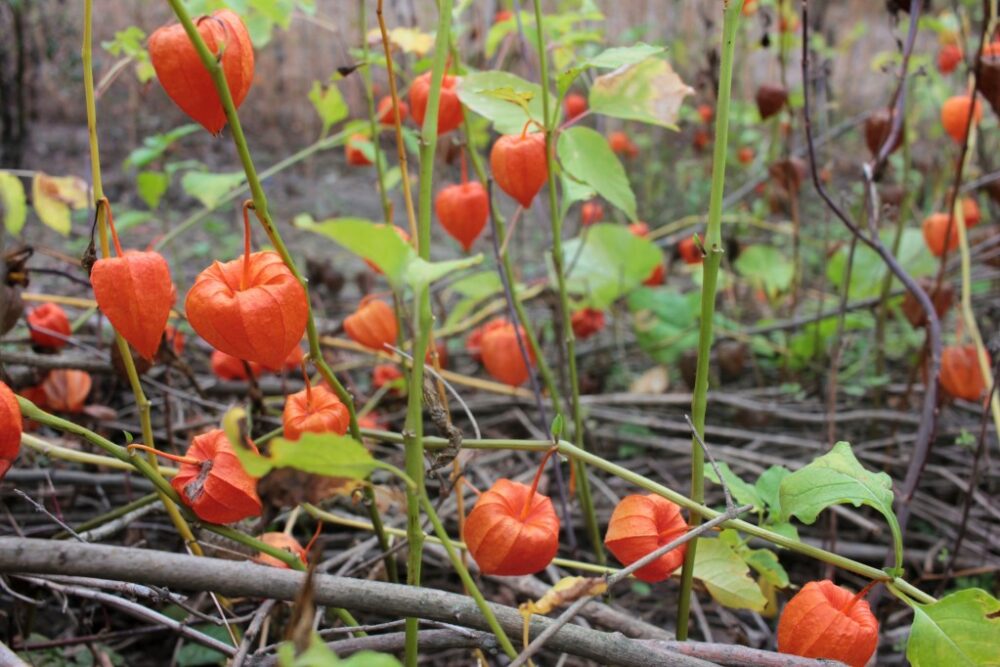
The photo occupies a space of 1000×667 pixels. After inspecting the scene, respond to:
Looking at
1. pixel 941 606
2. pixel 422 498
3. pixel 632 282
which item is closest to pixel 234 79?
pixel 422 498

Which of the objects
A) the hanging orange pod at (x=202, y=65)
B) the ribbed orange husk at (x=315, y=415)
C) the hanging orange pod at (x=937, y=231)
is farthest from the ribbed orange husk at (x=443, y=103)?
the hanging orange pod at (x=937, y=231)

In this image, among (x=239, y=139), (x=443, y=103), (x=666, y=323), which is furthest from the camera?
(x=666, y=323)

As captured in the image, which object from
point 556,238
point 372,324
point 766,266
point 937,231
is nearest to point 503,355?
point 372,324

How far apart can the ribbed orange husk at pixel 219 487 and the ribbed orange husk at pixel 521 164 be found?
485 mm

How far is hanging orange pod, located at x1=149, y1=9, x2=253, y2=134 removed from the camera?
0.75 meters

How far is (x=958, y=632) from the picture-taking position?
77 cm

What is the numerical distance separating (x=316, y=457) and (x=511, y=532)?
13.1 inches

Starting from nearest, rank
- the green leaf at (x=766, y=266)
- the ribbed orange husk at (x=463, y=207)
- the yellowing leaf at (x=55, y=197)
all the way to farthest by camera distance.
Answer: the ribbed orange husk at (x=463, y=207), the yellowing leaf at (x=55, y=197), the green leaf at (x=766, y=266)

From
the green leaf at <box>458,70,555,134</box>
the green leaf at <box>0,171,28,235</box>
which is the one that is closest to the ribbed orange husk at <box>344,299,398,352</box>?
the green leaf at <box>458,70,555,134</box>

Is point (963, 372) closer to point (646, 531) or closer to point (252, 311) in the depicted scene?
point (646, 531)

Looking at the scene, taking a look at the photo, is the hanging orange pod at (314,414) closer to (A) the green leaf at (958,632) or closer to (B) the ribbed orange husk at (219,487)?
(B) the ribbed orange husk at (219,487)

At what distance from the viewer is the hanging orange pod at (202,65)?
29.6 inches

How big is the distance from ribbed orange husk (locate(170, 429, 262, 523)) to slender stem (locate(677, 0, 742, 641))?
0.47m

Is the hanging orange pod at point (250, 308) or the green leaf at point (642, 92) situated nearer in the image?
the hanging orange pod at point (250, 308)
